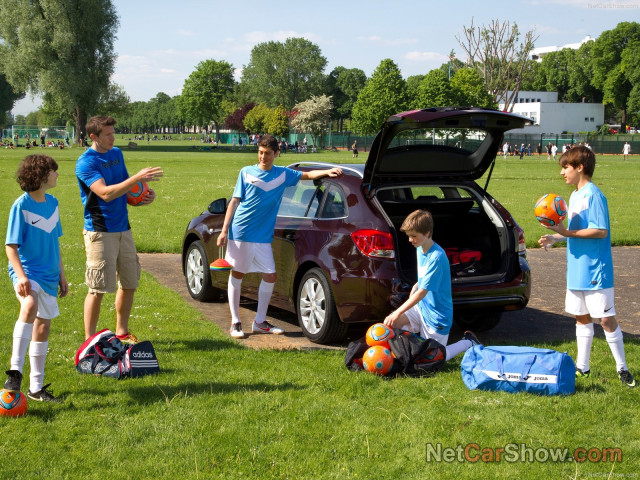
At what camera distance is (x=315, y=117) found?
10619 centimetres

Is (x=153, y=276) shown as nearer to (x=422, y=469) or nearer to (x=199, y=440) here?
(x=199, y=440)

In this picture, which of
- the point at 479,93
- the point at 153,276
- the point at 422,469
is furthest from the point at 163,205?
the point at 479,93

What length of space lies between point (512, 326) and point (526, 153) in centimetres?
7508

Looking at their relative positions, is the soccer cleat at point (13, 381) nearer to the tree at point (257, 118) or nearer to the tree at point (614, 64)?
the tree at point (257, 118)

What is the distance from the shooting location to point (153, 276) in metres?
10.1

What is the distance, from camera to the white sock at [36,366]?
4922mm

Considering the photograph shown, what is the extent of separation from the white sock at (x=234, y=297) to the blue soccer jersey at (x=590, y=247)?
3127 millimetres

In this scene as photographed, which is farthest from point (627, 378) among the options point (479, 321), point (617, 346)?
point (479, 321)

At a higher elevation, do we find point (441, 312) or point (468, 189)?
point (468, 189)

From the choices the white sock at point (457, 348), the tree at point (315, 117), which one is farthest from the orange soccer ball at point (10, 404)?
the tree at point (315, 117)

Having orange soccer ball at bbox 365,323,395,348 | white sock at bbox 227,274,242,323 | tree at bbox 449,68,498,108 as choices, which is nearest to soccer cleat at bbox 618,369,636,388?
orange soccer ball at bbox 365,323,395,348

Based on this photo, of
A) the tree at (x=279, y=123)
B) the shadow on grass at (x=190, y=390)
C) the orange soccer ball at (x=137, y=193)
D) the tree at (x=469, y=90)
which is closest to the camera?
the shadow on grass at (x=190, y=390)

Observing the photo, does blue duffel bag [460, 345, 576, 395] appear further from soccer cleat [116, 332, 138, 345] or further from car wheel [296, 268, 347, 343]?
soccer cleat [116, 332, 138, 345]

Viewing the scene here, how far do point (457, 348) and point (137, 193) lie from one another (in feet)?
9.46
